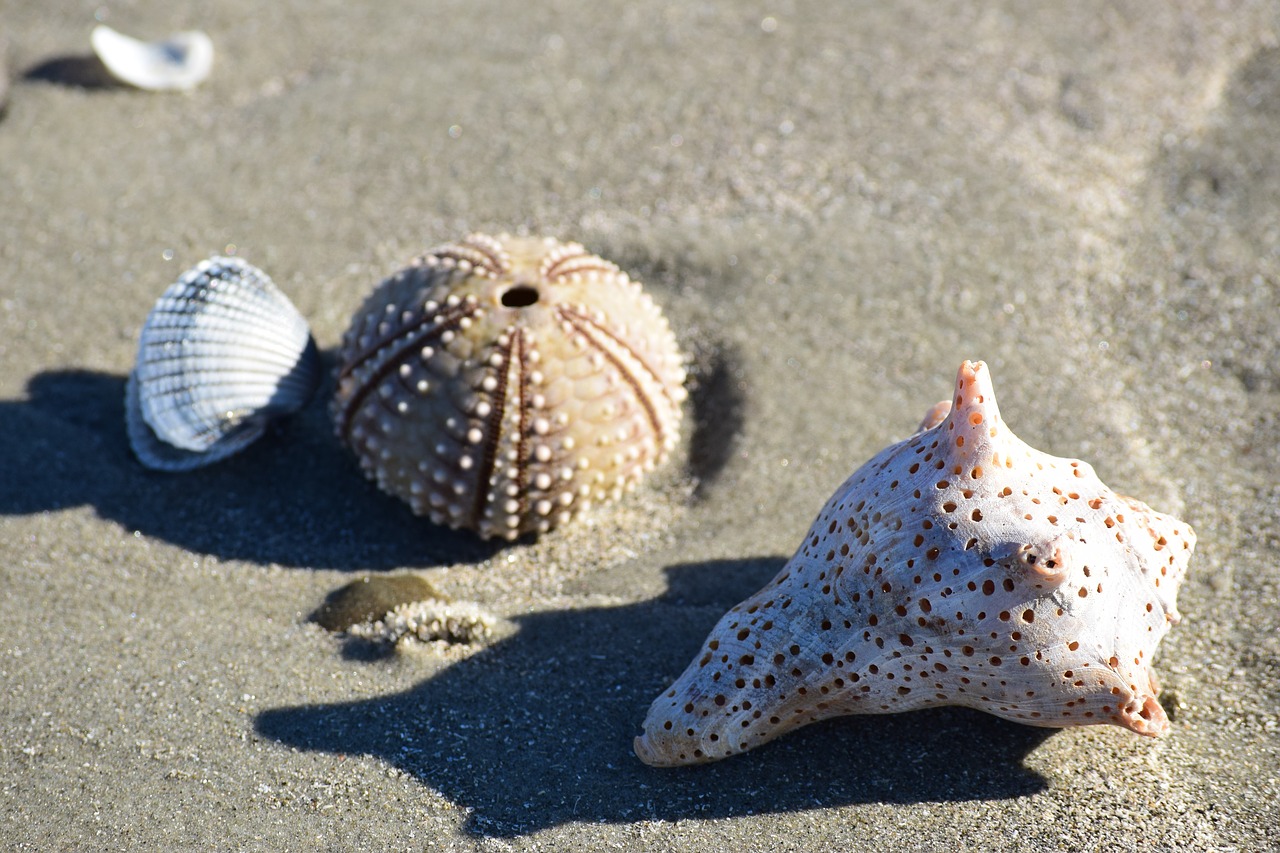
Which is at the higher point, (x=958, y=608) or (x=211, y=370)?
(x=958, y=608)

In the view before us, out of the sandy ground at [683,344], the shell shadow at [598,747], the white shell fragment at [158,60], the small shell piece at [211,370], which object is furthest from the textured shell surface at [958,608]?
the white shell fragment at [158,60]

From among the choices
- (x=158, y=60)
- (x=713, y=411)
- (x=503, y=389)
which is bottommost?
(x=713, y=411)

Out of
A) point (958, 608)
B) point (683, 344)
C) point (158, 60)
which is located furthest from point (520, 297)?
point (158, 60)

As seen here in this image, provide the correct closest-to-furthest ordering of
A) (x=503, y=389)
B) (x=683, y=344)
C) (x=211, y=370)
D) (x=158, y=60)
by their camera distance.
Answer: (x=503, y=389) < (x=211, y=370) < (x=683, y=344) < (x=158, y=60)

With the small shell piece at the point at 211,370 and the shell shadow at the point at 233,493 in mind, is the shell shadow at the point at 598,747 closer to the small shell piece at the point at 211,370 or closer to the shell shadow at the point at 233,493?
the shell shadow at the point at 233,493

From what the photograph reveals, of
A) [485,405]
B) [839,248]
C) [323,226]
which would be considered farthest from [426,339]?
[839,248]

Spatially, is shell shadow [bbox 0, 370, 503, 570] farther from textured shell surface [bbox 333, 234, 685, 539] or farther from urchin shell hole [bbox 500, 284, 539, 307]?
urchin shell hole [bbox 500, 284, 539, 307]

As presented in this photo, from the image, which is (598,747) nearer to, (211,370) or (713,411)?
(713,411)

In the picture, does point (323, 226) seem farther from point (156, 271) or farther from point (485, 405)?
point (485, 405)
